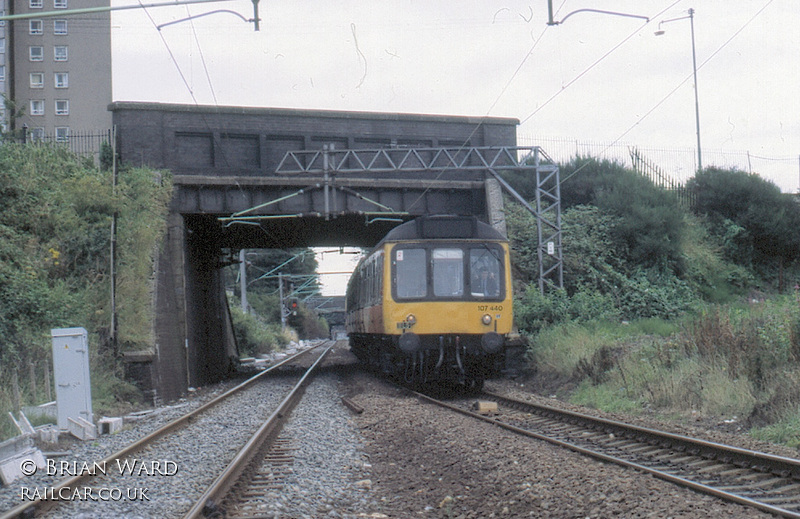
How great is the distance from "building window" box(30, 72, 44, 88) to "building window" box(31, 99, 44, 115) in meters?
1.01

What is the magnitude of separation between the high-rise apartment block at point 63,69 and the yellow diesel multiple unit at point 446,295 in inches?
1514

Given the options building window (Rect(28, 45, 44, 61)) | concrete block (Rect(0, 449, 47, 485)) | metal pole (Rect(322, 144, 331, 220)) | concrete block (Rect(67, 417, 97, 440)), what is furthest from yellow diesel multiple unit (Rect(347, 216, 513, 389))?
→ building window (Rect(28, 45, 44, 61))

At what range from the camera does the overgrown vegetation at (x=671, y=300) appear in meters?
11.0

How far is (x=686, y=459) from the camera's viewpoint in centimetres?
732

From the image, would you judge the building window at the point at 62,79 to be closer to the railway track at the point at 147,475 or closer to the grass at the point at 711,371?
the grass at the point at 711,371

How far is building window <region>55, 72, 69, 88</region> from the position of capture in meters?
52.0

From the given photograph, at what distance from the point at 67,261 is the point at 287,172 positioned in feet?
21.3

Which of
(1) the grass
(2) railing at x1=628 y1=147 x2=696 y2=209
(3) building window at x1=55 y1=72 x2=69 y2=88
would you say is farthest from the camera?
(3) building window at x1=55 y1=72 x2=69 y2=88

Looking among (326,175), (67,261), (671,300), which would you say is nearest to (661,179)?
(671,300)

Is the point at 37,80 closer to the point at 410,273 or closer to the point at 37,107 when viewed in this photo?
the point at 37,107

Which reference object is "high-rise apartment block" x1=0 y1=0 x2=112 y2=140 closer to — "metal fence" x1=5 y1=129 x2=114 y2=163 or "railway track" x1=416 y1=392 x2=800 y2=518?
"metal fence" x1=5 y1=129 x2=114 y2=163

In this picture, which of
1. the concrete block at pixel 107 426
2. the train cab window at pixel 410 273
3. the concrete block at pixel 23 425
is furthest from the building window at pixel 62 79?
the concrete block at pixel 23 425

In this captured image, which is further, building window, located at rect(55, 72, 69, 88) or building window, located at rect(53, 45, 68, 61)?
building window, located at rect(55, 72, 69, 88)

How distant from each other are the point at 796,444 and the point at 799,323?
11.7 ft
